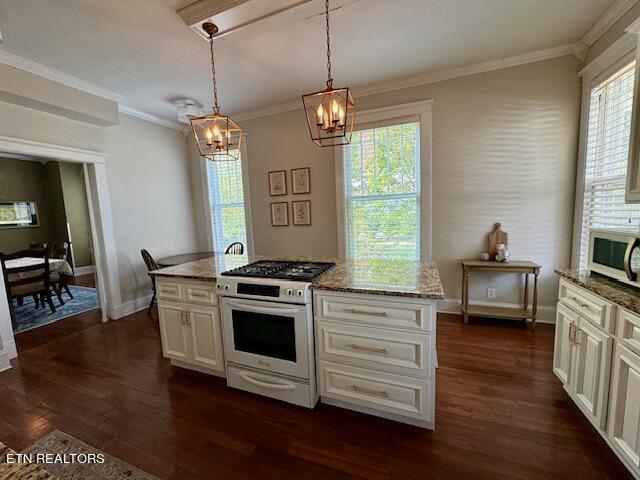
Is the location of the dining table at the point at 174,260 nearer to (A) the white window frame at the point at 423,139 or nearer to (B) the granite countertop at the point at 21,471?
(A) the white window frame at the point at 423,139

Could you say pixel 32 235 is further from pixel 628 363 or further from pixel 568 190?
pixel 568 190

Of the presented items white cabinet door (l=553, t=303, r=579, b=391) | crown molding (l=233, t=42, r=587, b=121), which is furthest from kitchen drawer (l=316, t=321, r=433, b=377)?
crown molding (l=233, t=42, r=587, b=121)

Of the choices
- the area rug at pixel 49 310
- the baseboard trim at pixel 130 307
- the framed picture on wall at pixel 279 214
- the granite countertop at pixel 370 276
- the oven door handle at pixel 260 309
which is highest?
the framed picture on wall at pixel 279 214

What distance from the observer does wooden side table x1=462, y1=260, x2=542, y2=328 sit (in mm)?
2855

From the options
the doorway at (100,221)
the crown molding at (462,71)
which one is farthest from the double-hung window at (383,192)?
the doorway at (100,221)

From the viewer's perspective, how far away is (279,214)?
416 cm

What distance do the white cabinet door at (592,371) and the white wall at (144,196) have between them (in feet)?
15.7

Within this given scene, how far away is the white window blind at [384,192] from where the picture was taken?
3.38 meters

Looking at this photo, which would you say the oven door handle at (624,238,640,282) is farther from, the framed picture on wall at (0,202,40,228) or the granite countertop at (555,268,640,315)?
the framed picture on wall at (0,202,40,228)

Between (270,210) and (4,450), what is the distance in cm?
376

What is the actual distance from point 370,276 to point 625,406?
4.60 feet

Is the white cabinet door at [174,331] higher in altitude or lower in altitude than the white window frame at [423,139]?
lower

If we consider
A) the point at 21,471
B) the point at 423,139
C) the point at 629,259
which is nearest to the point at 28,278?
the point at 21,471

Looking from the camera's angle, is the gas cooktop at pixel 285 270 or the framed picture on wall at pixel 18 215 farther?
the framed picture on wall at pixel 18 215
